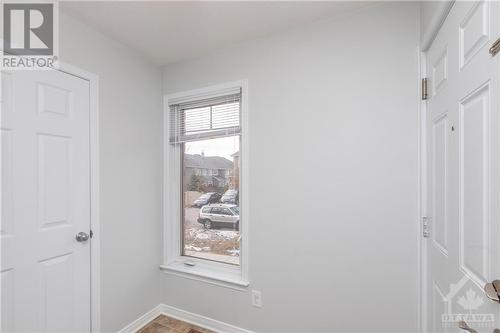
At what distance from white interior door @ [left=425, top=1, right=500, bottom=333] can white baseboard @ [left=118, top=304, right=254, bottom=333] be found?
146cm

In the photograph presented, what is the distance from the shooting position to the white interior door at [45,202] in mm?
1327

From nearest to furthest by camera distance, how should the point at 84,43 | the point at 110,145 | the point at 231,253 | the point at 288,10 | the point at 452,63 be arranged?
the point at 452,63 → the point at 288,10 → the point at 84,43 → the point at 110,145 → the point at 231,253

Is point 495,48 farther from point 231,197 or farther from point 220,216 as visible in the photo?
point 220,216

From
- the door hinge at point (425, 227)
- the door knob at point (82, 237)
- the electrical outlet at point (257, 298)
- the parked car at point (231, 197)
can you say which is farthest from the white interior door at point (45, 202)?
the door hinge at point (425, 227)

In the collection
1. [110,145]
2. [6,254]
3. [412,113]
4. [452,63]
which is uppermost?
→ [452,63]

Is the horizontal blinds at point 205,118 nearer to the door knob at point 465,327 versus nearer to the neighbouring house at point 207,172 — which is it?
the neighbouring house at point 207,172

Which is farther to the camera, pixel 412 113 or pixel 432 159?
pixel 412 113

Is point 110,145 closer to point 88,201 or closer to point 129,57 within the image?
point 88,201

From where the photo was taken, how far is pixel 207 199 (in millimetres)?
2264

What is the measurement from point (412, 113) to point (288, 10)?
3.44 ft

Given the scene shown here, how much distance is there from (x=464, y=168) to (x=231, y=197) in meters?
1.61

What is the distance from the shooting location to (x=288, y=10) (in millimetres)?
1575

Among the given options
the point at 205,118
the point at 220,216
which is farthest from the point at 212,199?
the point at 205,118

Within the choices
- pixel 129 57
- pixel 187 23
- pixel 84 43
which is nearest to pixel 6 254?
pixel 84 43
